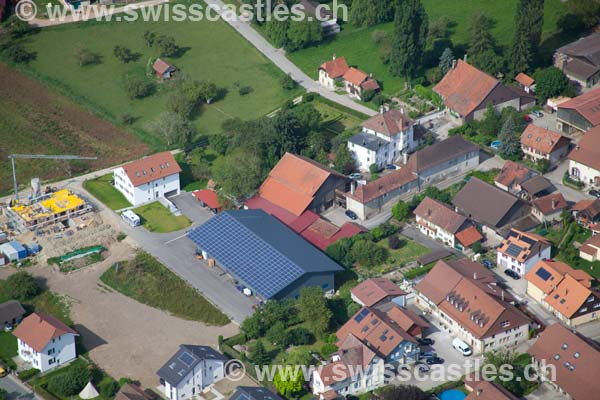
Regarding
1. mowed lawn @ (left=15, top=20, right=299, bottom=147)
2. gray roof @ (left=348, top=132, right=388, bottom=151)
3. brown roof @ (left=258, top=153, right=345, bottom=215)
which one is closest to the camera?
brown roof @ (left=258, top=153, right=345, bottom=215)

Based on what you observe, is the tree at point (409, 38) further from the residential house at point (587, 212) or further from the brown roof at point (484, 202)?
the residential house at point (587, 212)

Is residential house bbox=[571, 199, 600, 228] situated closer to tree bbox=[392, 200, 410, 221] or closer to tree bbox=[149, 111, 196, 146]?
tree bbox=[392, 200, 410, 221]

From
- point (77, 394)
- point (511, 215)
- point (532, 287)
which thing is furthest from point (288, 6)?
point (77, 394)

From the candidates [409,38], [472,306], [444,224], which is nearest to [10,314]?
[472,306]

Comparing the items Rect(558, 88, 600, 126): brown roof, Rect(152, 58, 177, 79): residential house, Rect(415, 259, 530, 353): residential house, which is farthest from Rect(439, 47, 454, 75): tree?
Rect(415, 259, 530, 353): residential house

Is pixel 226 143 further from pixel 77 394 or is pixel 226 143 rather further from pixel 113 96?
pixel 77 394


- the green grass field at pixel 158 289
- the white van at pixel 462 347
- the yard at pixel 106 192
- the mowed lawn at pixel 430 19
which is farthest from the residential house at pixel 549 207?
the yard at pixel 106 192
